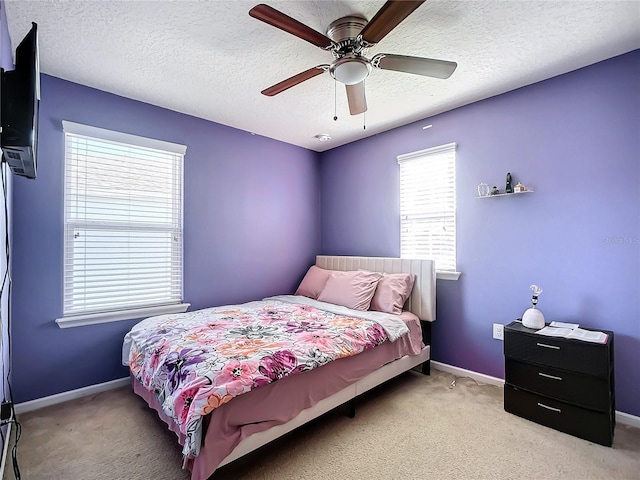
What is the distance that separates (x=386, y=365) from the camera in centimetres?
261

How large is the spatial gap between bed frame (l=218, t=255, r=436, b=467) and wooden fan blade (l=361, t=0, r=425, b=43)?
6.90 ft

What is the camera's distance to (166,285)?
311cm

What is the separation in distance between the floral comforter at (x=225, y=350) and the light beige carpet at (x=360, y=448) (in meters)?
0.36

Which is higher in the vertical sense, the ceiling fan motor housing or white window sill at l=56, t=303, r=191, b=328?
the ceiling fan motor housing

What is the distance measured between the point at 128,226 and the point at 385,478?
2779 millimetres

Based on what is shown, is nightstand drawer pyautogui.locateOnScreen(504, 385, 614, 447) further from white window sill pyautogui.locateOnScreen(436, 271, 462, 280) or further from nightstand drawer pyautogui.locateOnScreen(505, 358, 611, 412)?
white window sill pyautogui.locateOnScreen(436, 271, 462, 280)

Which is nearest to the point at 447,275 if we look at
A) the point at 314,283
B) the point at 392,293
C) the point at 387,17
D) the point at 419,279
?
the point at 419,279

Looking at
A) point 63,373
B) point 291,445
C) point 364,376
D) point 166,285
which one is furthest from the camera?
point 166,285

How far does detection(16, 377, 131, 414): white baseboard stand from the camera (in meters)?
2.37

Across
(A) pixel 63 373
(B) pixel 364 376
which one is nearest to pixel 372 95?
(B) pixel 364 376

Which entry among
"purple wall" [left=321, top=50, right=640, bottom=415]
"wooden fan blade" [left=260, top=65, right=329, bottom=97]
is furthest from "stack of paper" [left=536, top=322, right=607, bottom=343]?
"wooden fan blade" [left=260, top=65, right=329, bottom=97]

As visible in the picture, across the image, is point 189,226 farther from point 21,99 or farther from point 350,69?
point 350,69

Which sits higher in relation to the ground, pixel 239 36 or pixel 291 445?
pixel 239 36

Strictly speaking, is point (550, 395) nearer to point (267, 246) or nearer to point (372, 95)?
point (372, 95)
